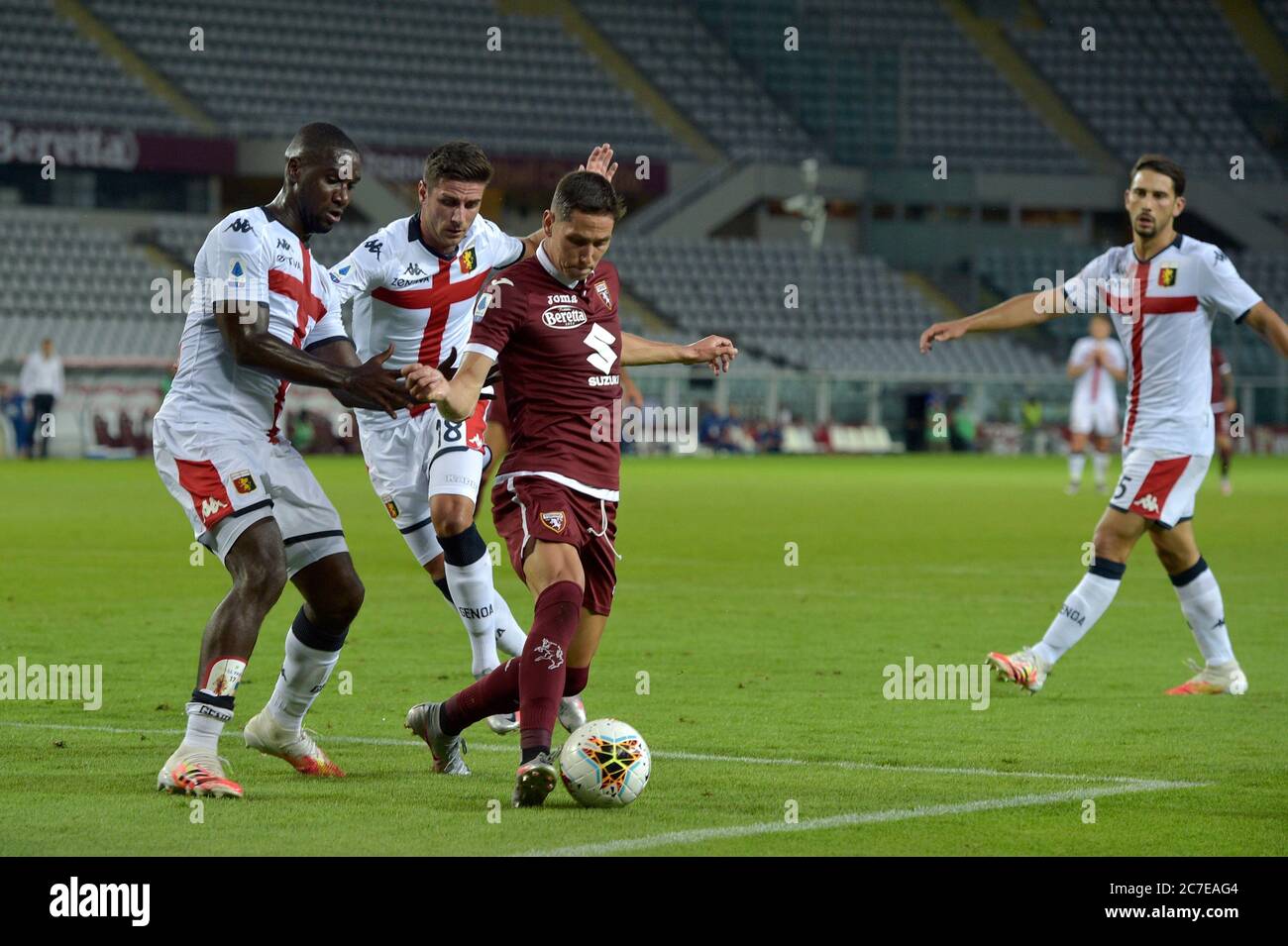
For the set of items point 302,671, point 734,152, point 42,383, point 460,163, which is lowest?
point 302,671

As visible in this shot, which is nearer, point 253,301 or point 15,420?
point 253,301

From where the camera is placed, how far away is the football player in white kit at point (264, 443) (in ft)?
21.4

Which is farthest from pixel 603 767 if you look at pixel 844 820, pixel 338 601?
pixel 338 601

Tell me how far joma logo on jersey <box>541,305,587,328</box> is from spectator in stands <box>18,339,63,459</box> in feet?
94.4

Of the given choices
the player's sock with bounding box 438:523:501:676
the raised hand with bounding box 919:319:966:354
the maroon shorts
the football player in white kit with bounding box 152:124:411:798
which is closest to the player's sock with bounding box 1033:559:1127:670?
the raised hand with bounding box 919:319:966:354

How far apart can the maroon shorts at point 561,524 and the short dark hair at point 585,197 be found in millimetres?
941

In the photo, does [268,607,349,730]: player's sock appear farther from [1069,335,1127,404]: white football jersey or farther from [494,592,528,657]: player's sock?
[1069,335,1127,404]: white football jersey

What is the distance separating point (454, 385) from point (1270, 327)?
437cm

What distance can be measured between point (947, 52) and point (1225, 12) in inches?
421

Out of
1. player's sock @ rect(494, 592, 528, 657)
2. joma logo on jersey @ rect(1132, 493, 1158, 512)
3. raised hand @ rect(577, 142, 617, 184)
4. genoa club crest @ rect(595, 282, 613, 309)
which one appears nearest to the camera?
genoa club crest @ rect(595, 282, 613, 309)

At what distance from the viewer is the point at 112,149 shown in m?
45.0

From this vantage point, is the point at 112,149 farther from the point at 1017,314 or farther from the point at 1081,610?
the point at 1081,610

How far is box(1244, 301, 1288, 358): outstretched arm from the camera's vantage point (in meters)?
8.94
